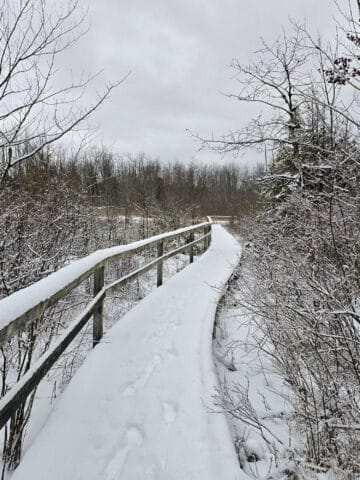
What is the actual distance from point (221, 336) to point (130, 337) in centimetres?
149

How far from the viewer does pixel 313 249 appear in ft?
11.6

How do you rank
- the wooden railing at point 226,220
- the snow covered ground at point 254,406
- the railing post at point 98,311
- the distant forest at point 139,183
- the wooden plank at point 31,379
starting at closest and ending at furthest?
1. the wooden plank at point 31,379
2. the snow covered ground at point 254,406
3. the railing post at point 98,311
4. the distant forest at point 139,183
5. the wooden railing at point 226,220

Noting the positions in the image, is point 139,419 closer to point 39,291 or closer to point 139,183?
point 39,291

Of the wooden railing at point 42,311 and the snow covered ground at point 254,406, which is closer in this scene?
the wooden railing at point 42,311

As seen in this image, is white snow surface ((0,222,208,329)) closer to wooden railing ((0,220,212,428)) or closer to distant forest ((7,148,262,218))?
wooden railing ((0,220,212,428))

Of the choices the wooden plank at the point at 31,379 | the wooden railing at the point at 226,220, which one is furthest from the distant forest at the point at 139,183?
the wooden plank at the point at 31,379

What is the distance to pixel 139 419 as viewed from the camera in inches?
86.2

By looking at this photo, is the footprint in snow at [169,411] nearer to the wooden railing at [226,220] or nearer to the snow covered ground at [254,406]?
the snow covered ground at [254,406]

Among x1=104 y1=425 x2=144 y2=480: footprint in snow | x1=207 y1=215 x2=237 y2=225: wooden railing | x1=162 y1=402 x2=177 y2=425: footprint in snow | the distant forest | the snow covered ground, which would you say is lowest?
the snow covered ground

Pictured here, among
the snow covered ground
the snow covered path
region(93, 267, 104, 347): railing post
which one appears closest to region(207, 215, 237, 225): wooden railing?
the snow covered ground

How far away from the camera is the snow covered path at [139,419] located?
69.0 inches

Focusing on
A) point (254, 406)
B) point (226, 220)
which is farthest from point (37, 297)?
point (226, 220)

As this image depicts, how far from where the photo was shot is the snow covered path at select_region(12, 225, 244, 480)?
1.75 m

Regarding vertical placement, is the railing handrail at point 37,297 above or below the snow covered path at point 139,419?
above
